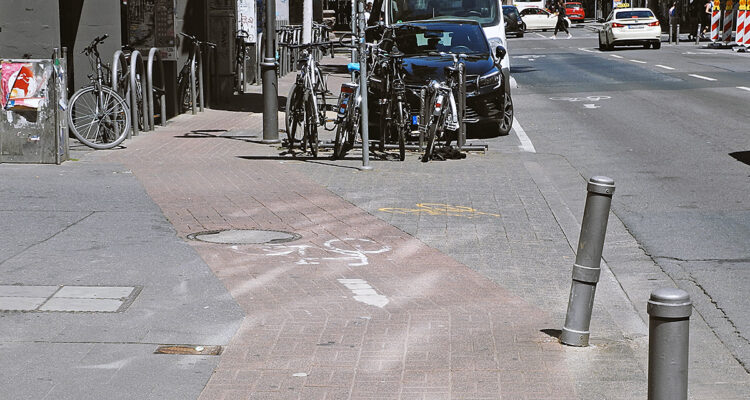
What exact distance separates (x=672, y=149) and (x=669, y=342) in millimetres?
11962

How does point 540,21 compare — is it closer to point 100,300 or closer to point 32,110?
point 32,110

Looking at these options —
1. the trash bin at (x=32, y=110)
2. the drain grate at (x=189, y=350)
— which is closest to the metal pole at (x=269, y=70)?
the trash bin at (x=32, y=110)

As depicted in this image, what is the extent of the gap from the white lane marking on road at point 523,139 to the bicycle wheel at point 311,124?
322cm

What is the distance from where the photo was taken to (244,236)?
862 cm

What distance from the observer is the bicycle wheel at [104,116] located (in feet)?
45.1

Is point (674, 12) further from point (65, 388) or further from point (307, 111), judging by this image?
point (65, 388)

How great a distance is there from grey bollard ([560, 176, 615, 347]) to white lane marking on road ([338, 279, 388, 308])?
1.21m

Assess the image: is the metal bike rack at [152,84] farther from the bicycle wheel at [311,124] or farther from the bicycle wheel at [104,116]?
the bicycle wheel at [311,124]

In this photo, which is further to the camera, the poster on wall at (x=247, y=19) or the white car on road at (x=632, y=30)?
the white car on road at (x=632, y=30)

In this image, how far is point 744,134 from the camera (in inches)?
656

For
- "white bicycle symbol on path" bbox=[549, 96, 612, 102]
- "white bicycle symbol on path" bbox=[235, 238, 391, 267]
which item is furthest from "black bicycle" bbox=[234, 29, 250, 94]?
"white bicycle symbol on path" bbox=[235, 238, 391, 267]

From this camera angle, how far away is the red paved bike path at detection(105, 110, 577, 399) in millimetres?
5102

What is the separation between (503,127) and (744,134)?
11.4ft

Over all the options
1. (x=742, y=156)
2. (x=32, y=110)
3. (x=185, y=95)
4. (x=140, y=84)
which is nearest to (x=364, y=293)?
(x=32, y=110)
